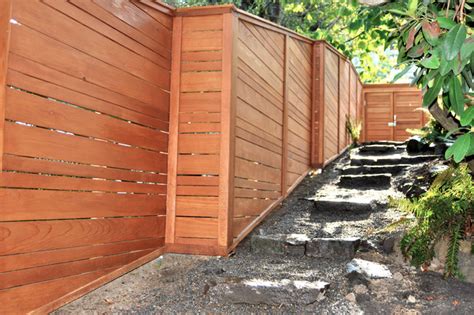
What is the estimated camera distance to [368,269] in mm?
3545

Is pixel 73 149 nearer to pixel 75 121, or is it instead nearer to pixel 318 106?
pixel 75 121

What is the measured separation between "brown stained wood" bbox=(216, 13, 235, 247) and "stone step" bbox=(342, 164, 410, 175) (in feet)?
12.1

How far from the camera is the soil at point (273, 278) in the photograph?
3086mm

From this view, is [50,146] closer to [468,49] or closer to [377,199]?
[468,49]

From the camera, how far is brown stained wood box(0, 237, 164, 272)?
8.42ft

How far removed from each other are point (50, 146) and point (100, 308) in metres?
1.12

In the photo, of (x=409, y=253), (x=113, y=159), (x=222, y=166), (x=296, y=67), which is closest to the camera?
(x=113, y=159)

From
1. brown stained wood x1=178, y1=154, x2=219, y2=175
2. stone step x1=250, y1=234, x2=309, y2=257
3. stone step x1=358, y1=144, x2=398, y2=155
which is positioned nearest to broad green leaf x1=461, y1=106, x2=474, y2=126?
brown stained wood x1=178, y1=154, x2=219, y2=175

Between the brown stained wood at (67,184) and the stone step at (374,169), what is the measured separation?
4209mm

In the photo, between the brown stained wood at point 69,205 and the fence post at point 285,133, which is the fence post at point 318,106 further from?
the brown stained wood at point 69,205

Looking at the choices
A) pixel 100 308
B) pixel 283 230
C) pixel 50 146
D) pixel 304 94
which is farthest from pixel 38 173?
pixel 304 94

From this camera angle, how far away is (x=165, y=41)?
13.7 feet

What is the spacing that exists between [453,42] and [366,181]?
211 inches

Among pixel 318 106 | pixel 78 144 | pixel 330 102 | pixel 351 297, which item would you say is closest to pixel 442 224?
pixel 351 297
